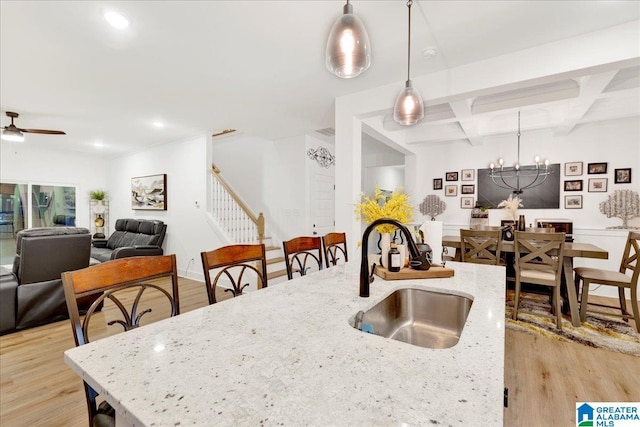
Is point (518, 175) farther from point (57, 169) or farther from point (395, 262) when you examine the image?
point (57, 169)

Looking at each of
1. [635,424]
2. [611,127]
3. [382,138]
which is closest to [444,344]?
[635,424]

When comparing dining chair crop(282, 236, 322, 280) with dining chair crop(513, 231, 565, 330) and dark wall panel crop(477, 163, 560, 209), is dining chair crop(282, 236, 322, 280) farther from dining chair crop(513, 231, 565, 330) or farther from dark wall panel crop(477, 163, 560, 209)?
dark wall panel crop(477, 163, 560, 209)

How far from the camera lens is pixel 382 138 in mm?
4520

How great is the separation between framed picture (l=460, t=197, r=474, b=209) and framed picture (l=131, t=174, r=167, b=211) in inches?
227

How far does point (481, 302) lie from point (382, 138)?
144 inches

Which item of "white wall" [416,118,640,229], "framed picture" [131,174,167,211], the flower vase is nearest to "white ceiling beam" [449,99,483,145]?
"white wall" [416,118,640,229]

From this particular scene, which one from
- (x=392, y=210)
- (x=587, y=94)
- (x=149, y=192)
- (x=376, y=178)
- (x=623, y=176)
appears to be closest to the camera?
(x=392, y=210)

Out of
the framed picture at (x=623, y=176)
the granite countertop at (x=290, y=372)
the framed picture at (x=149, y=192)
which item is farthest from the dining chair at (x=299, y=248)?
the framed picture at (x=623, y=176)

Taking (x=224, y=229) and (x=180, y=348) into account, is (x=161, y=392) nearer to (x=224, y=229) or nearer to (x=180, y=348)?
(x=180, y=348)

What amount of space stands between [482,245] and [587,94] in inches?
73.5

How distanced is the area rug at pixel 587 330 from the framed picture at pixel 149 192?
605 cm

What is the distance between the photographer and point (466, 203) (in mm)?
5352

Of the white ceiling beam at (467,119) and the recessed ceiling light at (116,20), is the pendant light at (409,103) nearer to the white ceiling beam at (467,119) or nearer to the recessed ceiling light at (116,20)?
the white ceiling beam at (467,119)

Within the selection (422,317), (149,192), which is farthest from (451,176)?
(149,192)
